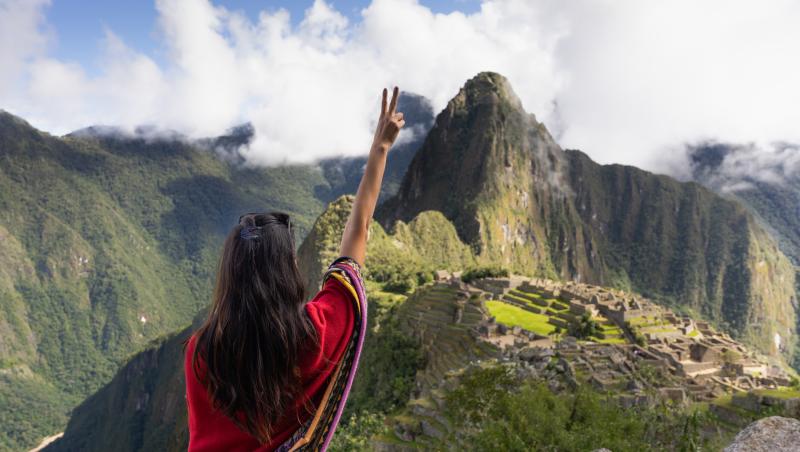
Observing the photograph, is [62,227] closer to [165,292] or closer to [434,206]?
[165,292]

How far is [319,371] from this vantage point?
211cm

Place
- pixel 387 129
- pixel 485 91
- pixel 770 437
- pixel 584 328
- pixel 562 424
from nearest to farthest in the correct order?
1. pixel 387 129
2. pixel 770 437
3. pixel 562 424
4. pixel 584 328
5. pixel 485 91

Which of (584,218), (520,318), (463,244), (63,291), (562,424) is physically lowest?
(63,291)

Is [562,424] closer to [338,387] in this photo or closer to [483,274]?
[338,387]

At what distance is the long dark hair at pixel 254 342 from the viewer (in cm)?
198

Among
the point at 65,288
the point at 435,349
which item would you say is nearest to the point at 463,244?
the point at 435,349

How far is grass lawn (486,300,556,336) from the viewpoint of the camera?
3231 centimetres

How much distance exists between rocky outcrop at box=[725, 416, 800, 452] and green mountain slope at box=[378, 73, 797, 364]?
84.2 m

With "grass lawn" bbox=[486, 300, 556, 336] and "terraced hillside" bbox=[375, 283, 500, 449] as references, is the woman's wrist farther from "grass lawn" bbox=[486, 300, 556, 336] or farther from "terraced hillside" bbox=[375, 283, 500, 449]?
"grass lawn" bbox=[486, 300, 556, 336]

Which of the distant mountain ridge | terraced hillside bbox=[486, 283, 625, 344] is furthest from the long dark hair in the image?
Result: the distant mountain ridge

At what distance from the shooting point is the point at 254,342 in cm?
202

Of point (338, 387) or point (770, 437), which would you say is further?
point (770, 437)

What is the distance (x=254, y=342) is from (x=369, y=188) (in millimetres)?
997

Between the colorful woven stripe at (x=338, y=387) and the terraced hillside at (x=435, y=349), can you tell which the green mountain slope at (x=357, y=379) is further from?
the colorful woven stripe at (x=338, y=387)
